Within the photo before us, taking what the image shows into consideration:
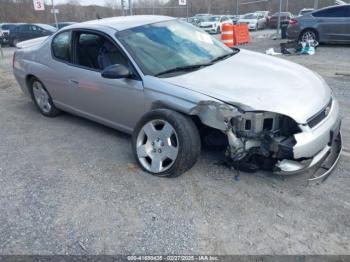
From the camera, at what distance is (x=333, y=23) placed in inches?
483

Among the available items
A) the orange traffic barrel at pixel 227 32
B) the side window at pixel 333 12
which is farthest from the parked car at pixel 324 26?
the orange traffic barrel at pixel 227 32

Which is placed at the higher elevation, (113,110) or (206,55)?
(206,55)

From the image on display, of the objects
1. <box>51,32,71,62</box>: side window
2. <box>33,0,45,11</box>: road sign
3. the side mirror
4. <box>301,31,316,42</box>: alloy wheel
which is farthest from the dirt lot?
<box>33,0,45,11</box>: road sign

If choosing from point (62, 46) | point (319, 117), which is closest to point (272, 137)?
point (319, 117)

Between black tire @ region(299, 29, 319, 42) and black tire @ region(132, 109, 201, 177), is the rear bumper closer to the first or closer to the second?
black tire @ region(299, 29, 319, 42)

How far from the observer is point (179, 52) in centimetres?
390

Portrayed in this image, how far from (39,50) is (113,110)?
78.6 inches

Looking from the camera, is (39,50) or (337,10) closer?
(39,50)

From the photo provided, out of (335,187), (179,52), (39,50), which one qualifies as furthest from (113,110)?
(335,187)

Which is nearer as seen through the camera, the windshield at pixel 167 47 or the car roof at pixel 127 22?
the windshield at pixel 167 47

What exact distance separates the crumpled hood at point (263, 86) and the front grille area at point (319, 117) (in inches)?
1.7

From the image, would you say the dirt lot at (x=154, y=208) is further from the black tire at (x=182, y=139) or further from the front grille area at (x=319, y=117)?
the front grille area at (x=319, y=117)

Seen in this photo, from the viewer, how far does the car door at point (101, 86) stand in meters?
3.75

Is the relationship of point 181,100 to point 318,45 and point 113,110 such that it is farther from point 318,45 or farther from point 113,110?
point 318,45
